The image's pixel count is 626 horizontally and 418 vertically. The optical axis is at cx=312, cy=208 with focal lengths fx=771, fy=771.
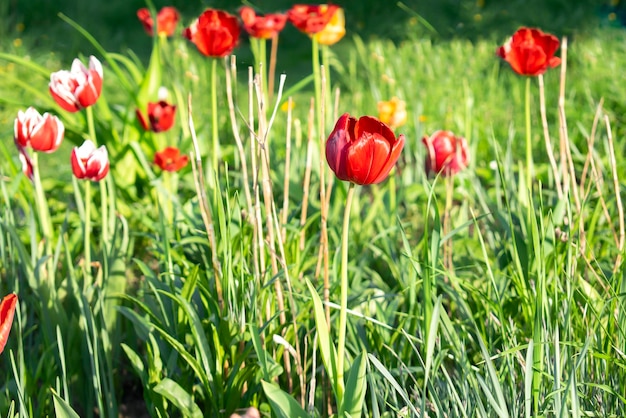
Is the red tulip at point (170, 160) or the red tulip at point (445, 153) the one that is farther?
the red tulip at point (170, 160)

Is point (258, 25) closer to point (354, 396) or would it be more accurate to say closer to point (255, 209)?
point (255, 209)

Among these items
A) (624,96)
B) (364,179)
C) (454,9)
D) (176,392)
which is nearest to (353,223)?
(176,392)

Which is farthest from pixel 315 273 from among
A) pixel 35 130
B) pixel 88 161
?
pixel 35 130

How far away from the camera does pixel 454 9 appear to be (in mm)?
5418

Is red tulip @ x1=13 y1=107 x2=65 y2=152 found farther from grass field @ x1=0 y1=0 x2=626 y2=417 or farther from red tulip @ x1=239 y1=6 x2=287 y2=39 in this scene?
red tulip @ x1=239 y1=6 x2=287 y2=39

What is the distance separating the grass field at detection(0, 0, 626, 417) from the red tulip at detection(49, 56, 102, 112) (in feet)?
0.21

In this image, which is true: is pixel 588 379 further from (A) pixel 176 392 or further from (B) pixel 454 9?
(B) pixel 454 9

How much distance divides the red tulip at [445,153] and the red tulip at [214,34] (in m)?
0.50

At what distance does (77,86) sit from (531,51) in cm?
93

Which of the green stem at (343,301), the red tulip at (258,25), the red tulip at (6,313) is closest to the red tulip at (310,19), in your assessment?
the red tulip at (258,25)

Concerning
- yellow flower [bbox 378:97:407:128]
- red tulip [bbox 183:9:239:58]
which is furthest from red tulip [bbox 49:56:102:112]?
yellow flower [bbox 378:97:407:128]

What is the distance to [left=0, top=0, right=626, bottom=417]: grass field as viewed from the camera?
118 centimetres

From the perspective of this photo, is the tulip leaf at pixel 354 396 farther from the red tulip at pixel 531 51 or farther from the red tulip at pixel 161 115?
the red tulip at pixel 161 115

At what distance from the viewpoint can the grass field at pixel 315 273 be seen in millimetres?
1183
